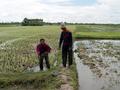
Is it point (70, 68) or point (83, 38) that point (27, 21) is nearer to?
point (83, 38)

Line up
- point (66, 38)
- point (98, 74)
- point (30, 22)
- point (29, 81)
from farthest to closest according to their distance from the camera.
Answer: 1. point (30, 22)
2. point (98, 74)
3. point (66, 38)
4. point (29, 81)

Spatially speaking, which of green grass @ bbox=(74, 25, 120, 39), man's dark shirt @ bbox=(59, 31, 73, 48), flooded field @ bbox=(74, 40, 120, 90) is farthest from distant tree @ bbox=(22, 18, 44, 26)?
man's dark shirt @ bbox=(59, 31, 73, 48)

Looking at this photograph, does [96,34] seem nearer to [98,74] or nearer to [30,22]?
[98,74]

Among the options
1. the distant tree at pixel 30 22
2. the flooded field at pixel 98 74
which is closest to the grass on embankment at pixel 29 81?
the flooded field at pixel 98 74

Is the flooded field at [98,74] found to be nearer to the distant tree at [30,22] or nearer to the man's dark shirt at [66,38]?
the man's dark shirt at [66,38]

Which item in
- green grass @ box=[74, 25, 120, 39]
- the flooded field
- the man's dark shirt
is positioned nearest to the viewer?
the flooded field

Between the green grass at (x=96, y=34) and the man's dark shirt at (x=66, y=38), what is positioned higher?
the man's dark shirt at (x=66, y=38)

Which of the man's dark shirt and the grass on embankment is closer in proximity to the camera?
the grass on embankment

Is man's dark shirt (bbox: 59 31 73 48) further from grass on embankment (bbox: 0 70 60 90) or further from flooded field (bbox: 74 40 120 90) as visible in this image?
grass on embankment (bbox: 0 70 60 90)

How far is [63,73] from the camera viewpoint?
10672mm

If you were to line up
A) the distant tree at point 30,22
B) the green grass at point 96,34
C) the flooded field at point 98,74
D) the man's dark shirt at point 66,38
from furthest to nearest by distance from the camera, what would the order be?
the distant tree at point 30,22 → the green grass at point 96,34 → the man's dark shirt at point 66,38 → the flooded field at point 98,74

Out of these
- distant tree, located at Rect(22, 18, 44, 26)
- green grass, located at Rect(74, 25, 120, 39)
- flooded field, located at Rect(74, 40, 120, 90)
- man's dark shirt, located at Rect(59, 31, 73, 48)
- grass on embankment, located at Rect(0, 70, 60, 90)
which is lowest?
distant tree, located at Rect(22, 18, 44, 26)

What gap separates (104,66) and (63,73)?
416cm

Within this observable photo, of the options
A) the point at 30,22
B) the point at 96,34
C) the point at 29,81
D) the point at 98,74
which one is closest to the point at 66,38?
the point at 98,74
